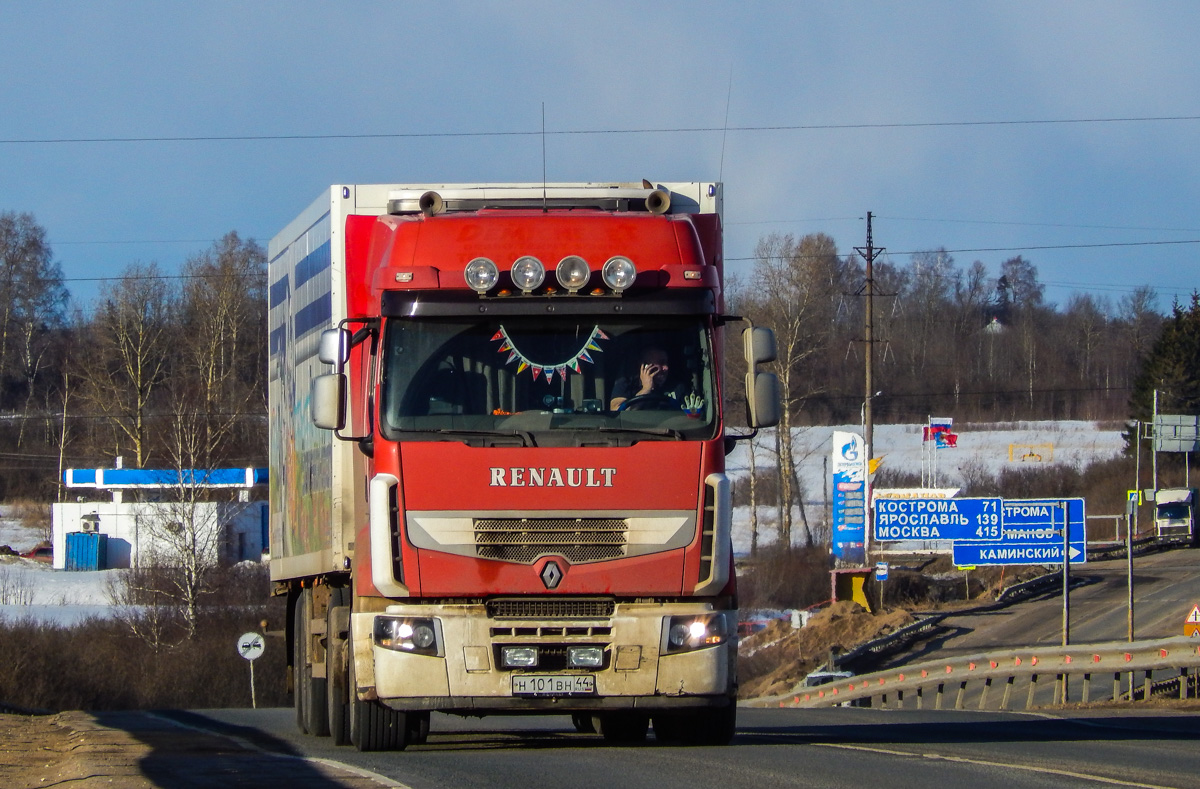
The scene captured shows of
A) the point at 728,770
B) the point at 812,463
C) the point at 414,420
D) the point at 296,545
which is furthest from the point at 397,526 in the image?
the point at 812,463

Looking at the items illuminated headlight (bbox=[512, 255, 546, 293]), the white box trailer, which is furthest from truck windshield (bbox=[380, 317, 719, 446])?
the white box trailer

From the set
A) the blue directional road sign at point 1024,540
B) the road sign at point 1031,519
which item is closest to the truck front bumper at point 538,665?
the blue directional road sign at point 1024,540

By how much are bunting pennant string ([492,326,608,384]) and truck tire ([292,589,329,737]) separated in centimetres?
397

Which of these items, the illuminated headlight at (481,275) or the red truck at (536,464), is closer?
the red truck at (536,464)

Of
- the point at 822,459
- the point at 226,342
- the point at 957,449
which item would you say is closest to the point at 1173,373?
the point at 957,449

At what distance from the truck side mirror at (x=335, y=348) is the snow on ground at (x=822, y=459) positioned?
5010 cm

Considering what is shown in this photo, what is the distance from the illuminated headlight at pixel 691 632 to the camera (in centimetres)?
895

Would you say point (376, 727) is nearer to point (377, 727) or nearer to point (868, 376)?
point (377, 727)

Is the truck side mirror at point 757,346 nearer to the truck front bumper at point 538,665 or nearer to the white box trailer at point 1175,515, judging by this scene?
the truck front bumper at point 538,665

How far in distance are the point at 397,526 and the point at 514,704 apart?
4.41 feet

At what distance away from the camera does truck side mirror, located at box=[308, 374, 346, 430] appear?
9.27 metres

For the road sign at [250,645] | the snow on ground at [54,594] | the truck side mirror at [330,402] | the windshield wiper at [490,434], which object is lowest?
the snow on ground at [54,594]

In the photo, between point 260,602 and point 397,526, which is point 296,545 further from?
point 260,602

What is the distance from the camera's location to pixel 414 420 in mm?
9008
